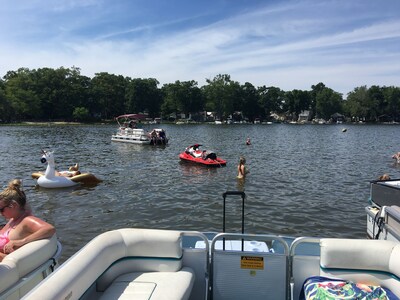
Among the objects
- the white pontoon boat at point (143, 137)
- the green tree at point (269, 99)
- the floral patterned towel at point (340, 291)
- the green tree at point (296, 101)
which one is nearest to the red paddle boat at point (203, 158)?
the white pontoon boat at point (143, 137)

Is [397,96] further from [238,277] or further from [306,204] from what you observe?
[238,277]

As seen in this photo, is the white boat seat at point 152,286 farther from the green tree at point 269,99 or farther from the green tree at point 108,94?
the green tree at point 269,99

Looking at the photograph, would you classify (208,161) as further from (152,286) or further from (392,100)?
(392,100)

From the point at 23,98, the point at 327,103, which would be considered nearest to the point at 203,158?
the point at 23,98

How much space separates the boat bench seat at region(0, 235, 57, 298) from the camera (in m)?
3.97

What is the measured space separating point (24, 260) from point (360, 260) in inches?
158

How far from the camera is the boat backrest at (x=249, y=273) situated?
4.50m

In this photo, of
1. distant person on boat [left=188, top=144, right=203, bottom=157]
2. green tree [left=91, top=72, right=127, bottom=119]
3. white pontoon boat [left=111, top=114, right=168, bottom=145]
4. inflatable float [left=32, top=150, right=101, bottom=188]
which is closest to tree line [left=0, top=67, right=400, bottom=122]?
green tree [left=91, top=72, right=127, bottom=119]

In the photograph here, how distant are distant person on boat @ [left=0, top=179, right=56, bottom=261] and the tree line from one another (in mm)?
92439

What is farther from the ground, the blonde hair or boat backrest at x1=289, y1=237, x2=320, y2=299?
the blonde hair

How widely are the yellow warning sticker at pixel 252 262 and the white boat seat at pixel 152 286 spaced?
649 millimetres

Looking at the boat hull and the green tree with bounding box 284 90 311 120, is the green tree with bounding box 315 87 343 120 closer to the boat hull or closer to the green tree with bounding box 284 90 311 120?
the green tree with bounding box 284 90 311 120

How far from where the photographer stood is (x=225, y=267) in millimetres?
4586

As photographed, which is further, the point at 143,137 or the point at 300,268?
the point at 143,137
